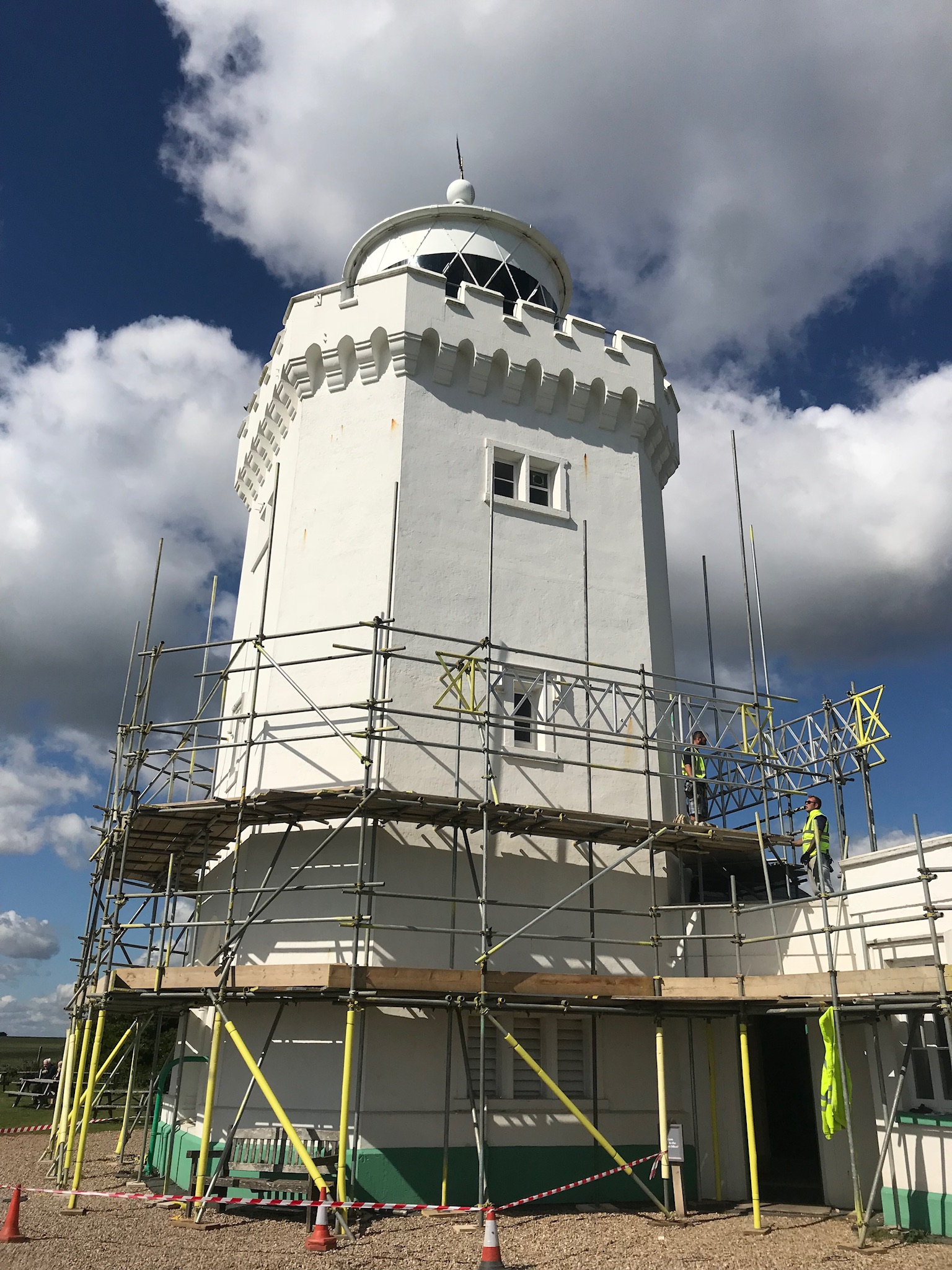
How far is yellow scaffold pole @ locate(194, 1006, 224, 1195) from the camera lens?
10.9 meters

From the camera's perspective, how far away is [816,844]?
542 inches

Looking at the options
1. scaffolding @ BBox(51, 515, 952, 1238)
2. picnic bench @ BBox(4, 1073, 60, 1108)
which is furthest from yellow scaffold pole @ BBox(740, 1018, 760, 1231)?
picnic bench @ BBox(4, 1073, 60, 1108)

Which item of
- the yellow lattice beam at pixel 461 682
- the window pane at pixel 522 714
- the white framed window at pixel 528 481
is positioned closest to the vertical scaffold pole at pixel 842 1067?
the window pane at pixel 522 714

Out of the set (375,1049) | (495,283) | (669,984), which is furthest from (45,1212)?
(495,283)

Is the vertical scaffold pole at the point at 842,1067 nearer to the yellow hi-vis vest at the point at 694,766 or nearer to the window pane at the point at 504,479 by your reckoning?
the yellow hi-vis vest at the point at 694,766

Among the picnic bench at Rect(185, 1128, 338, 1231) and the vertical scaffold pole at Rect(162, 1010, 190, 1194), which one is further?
the vertical scaffold pole at Rect(162, 1010, 190, 1194)

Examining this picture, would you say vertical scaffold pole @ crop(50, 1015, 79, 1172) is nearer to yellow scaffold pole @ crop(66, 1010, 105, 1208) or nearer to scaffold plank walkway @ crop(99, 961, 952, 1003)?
yellow scaffold pole @ crop(66, 1010, 105, 1208)

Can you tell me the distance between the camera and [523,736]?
49.2 feet

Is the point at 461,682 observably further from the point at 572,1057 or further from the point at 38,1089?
the point at 38,1089

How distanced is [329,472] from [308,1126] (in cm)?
926

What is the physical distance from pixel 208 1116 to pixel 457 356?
11.5m

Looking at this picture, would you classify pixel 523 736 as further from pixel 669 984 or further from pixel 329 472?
pixel 329 472

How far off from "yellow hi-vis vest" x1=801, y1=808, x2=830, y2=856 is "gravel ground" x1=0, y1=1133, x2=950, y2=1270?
4604 mm

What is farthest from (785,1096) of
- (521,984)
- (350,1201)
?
(350,1201)
